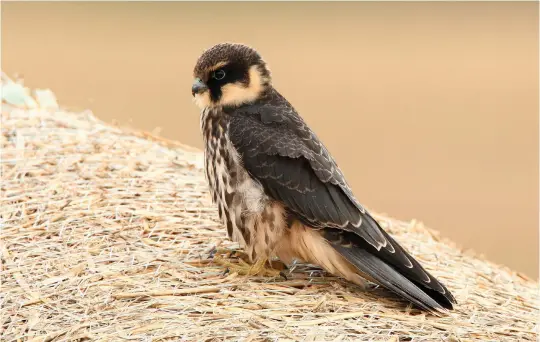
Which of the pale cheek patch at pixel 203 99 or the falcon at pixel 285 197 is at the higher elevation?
the pale cheek patch at pixel 203 99

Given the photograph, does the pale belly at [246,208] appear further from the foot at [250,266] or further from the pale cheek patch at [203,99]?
the pale cheek patch at [203,99]

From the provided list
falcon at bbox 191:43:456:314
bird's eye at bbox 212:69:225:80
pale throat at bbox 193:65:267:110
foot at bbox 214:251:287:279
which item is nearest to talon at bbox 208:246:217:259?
foot at bbox 214:251:287:279

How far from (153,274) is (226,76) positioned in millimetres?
1084

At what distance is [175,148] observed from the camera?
21.2ft

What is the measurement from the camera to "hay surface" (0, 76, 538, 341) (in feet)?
12.6

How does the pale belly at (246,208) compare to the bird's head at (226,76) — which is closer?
the pale belly at (246,208)

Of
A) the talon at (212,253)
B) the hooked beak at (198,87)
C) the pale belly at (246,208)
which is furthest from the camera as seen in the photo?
the talon at (212,253)

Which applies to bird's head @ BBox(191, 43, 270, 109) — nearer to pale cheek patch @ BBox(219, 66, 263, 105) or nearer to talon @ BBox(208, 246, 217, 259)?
pale cheek patch @ BBox(219, 66, 263, 105)

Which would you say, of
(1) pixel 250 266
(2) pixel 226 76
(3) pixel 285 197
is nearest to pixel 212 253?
(1) pixel 250 266

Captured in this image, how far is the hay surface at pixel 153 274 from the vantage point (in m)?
3.84

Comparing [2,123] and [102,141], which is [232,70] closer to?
[102,141]

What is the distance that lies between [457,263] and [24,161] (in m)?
2.76

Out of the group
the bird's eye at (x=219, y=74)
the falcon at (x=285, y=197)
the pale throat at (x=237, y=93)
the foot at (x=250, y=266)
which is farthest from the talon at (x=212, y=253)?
the bird's eye at (x=219, y=74)

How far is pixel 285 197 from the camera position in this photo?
13.8 feet
